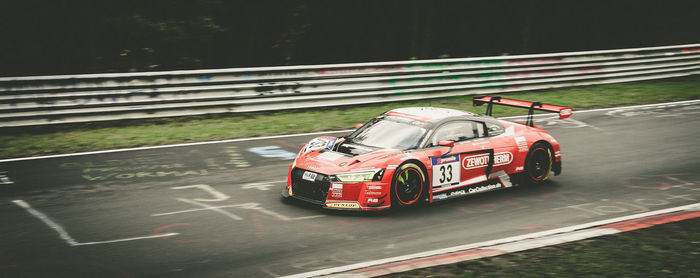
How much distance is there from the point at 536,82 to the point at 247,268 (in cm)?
A: 1436

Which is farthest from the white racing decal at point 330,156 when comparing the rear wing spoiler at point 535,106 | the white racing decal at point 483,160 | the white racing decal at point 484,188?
the rear wing spoiler at point 535,106

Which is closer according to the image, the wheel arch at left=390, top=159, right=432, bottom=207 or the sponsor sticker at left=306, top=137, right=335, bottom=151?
the wheel arch at left=390, top=159, right=432, bottom=207

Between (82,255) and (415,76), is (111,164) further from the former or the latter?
(415,76)

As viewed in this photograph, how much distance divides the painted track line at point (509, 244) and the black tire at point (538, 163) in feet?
6.04

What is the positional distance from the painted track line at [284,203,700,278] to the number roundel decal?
1.60 m

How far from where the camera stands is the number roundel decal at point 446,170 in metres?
9.29

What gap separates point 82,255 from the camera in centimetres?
721

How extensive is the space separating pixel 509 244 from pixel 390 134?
2.71 meters

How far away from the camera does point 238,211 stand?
29.5ft

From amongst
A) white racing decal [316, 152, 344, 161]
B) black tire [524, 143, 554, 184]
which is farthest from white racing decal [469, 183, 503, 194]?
white racing decal [316, 152, 344, 161]

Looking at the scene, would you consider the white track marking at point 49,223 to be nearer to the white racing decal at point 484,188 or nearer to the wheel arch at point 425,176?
the wheel arch at point 425,176

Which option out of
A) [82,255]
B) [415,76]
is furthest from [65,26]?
[82,255]

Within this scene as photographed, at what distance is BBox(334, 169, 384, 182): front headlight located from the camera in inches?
342

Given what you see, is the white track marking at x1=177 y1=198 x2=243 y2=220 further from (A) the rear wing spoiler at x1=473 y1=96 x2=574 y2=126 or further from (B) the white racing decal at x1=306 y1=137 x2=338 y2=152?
(A) the rear wing spoiler at x1=473 y1=96 x2=574 y2=126
